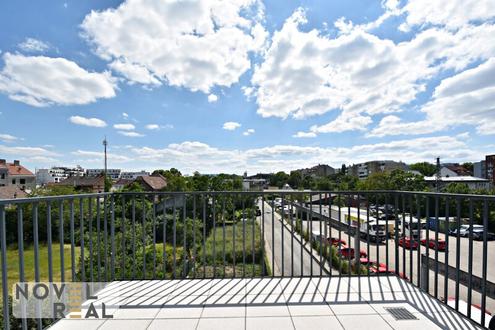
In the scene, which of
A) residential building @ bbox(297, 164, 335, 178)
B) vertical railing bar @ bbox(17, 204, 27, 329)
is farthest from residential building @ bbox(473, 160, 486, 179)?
vertical railing bar @ bbox(17, 204, 27, 329)

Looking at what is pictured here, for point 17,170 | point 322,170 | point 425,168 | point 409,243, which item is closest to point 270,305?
point 409,243

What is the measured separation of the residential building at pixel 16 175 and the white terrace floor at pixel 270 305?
48.5m

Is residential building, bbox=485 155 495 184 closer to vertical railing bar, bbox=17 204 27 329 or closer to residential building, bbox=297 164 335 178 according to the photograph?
residential building, bbox=297 164 335 178

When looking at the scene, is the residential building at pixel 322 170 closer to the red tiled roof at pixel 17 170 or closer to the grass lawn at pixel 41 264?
the red tiled roof at pixel 17 170

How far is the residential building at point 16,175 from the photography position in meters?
38.3

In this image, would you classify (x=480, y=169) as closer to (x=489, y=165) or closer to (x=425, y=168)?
(x=489, y=165)

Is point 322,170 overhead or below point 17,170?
below

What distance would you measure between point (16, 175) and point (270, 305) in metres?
55.7

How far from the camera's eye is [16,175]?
42719 millimetres

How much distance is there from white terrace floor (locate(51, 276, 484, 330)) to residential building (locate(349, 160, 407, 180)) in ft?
234

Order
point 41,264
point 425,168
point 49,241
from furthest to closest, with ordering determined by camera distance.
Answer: point 425,168, point 41,264, point 49,241

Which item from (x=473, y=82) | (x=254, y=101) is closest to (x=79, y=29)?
(x=254, y=101)

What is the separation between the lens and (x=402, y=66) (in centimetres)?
856

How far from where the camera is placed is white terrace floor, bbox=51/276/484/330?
1912 mm
